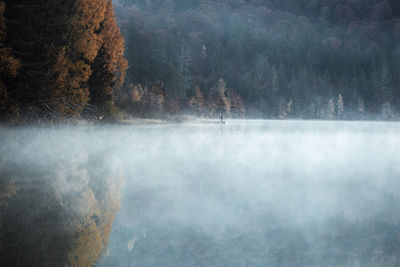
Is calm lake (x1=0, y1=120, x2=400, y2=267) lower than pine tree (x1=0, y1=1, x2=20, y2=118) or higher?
lower

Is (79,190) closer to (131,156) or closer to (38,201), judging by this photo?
(38,201)

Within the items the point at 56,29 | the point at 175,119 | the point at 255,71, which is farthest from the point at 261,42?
the point at 56,29

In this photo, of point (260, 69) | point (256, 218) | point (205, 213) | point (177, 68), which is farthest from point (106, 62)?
point (260, 69)

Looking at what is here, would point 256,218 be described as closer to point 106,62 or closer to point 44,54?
point 44,54

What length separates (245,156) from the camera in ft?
44.9

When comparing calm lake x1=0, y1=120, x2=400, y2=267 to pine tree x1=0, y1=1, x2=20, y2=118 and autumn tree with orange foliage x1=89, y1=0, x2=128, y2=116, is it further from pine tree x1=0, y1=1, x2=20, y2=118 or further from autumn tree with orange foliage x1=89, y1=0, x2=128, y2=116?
autumn tree with orange foliage x1=89, y1=0, x2=128, y2=116

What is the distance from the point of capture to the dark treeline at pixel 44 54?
14.1 metres

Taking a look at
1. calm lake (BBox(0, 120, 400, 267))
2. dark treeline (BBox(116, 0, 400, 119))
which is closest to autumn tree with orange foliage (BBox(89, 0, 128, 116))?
calm lake (BBox(0, 120, 400, 267))

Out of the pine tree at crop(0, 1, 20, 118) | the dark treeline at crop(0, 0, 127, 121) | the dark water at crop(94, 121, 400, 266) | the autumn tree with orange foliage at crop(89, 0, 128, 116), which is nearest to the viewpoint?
the dark water at crop(94, 121, 400, 266)

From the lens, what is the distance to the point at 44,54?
49.6ft

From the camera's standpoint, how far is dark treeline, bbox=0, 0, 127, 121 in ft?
46.2

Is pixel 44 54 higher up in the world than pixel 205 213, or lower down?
→ higher up

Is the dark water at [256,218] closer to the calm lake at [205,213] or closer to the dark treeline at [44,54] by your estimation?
the calm lake at [205,213]

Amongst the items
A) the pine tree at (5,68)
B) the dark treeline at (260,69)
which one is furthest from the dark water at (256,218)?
the dark treeline at (260,69)
